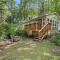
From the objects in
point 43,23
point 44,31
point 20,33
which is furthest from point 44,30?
point 20,33

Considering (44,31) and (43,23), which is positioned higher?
(43,23)

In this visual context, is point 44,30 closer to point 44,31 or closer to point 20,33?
point 44,31

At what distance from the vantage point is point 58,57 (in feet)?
36.1

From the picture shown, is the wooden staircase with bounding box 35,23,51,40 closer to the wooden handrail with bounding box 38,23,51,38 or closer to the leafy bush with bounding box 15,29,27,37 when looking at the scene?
the wooden handrail with bounding box 38,23,51,38

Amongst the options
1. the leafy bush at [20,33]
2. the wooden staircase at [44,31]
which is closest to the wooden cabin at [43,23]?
the wooden staircase at [44,31]

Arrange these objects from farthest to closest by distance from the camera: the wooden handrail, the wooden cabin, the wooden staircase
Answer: the wooden cabin, the wooden handrail, the wooden staircase

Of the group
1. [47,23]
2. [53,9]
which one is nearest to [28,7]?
[53,9]

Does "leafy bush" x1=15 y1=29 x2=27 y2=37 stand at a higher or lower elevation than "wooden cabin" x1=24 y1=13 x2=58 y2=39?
lower

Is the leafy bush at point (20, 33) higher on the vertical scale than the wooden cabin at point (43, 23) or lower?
lower

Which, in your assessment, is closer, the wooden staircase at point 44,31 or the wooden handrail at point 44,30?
the wooden staircase at point 44,31

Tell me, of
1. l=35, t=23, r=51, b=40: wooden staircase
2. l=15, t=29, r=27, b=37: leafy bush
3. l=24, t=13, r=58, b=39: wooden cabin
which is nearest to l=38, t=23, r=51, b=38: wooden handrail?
l=35, t=23, r=51, b=40: wooden staircase

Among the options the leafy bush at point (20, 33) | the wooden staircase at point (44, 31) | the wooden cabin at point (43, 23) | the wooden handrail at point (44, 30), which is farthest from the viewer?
the wooden cabin at point (43, 23)

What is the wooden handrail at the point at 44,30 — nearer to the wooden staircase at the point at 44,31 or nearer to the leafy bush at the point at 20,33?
the wooden staircase at the point at 44,31

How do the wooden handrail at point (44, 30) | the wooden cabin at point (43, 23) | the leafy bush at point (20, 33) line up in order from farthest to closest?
the wooden cabin at point (43, 23) → the leafy bush at point (20, 33) → the wooden handrail at point (44, 30)
